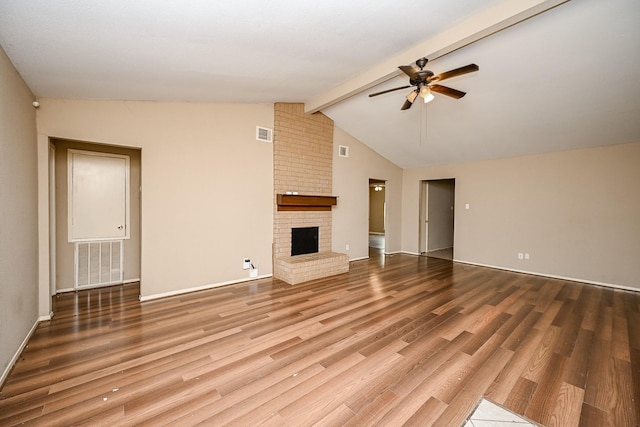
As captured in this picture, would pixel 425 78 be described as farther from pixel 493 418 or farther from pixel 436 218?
pixel 436 218

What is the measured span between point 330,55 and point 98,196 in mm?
4059

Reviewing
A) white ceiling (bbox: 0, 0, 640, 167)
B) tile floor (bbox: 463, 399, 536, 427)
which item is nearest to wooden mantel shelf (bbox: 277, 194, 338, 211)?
white ceiling (bbox: 0, 0, 640, 167)

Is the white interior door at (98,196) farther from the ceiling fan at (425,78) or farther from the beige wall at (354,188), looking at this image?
the ceiling fan at (425,78)

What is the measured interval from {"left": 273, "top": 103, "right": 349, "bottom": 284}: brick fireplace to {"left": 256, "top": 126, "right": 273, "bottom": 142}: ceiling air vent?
10cm

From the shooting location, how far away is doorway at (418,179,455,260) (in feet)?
24.2

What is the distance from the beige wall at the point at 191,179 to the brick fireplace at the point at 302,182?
21 centimetres

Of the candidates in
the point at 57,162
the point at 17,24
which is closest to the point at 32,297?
the point at 57,162

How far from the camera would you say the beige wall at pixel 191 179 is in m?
3.37

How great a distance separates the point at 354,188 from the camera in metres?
6.38

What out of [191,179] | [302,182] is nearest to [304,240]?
[302,182]

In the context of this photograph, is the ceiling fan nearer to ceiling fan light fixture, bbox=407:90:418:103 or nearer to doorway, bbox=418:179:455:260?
ceiling fan light fixture, bbox=407:90:418:103

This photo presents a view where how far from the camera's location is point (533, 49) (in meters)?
2.92

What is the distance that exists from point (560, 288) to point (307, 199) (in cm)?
459

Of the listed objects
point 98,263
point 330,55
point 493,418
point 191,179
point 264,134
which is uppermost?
point 330,55
